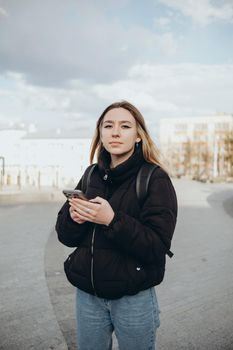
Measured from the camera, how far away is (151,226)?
1.83 metres

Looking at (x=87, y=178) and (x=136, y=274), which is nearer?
(x=136, y=274)

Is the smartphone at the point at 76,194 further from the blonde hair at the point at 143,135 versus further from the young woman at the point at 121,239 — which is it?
the blonde hair at the point at 143,135

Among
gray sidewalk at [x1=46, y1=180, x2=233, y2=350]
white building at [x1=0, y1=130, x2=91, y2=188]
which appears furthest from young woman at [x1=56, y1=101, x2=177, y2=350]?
white building at [x1=0, y1=130, x2=91, y2=188]

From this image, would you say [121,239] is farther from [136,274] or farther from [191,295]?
[191,295]

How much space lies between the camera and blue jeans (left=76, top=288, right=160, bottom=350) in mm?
1915

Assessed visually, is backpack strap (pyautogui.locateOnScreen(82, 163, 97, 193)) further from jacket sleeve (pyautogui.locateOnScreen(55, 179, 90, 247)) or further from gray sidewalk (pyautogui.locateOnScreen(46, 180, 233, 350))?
gray sidewalk (pyautogui.locateOnScreen(46, 180, 233, 350))

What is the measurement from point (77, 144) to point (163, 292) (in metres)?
42.0

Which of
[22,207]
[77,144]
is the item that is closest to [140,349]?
[22,207]

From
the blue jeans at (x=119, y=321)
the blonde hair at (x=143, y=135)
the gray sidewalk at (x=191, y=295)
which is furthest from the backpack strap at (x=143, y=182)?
the gray sidewalk at (x=191, y=295)

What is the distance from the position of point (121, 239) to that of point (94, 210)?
0.20 m

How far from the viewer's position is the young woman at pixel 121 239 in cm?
179

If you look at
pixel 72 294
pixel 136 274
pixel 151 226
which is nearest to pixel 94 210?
pixel 151 226

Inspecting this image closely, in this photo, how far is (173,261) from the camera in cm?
642

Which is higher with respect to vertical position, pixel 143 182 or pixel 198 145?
A: pixel 198 145
